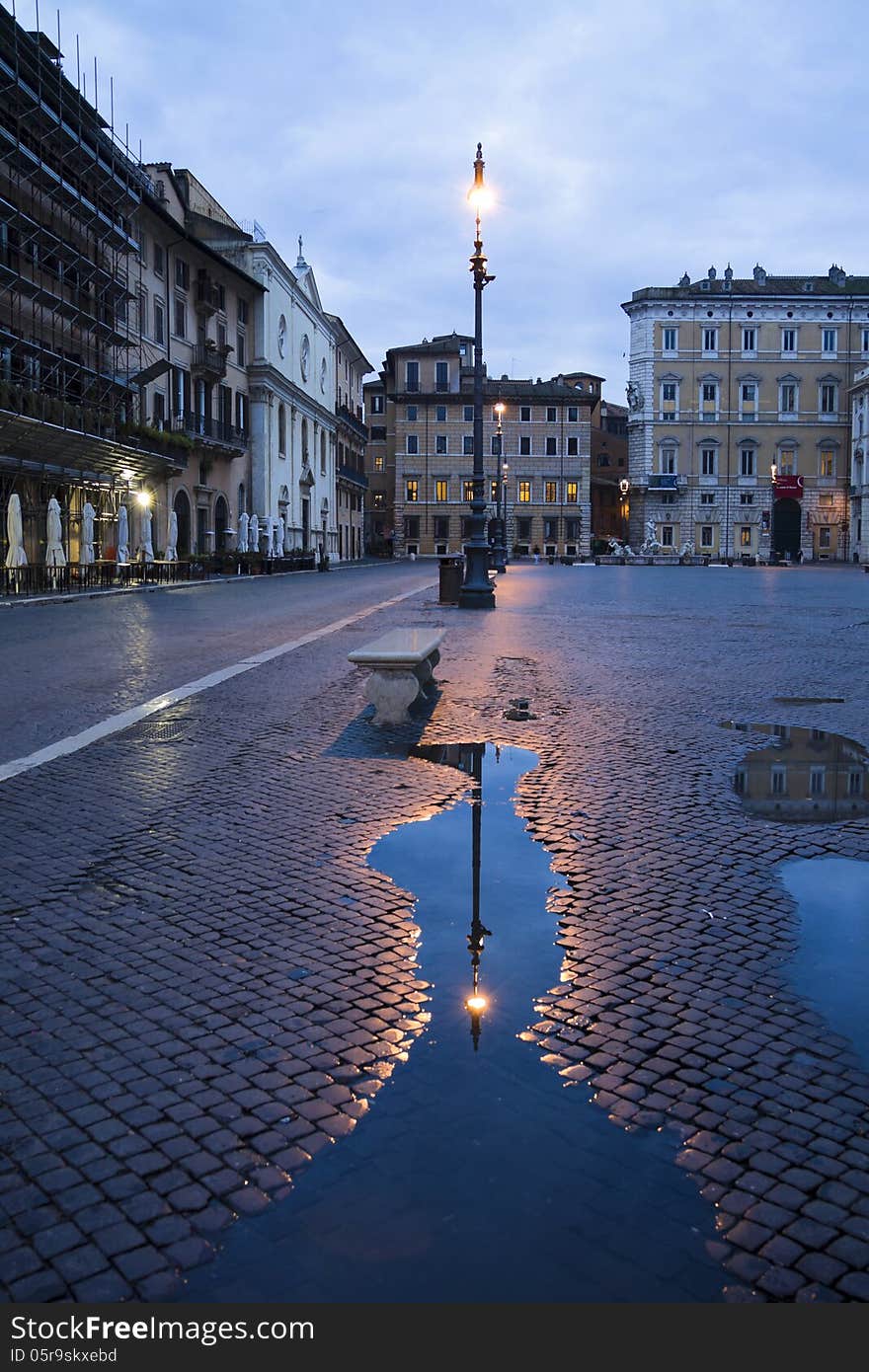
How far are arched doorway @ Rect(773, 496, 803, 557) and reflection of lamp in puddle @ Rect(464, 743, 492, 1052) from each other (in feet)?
281

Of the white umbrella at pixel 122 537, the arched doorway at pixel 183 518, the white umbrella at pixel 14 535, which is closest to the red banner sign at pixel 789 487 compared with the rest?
the arched doorway at pixel 183 518

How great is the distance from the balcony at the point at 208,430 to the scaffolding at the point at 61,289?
4.48 meters

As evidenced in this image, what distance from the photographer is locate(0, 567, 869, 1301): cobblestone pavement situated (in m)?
2.47

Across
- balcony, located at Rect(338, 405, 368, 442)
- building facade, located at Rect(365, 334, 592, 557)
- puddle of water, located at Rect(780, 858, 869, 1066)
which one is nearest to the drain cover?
puddle of water, located at Rect(780, 858, 869, 1066)

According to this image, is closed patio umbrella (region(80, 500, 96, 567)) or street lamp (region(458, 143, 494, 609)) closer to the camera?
street lamp (region(458, 143, 494, 609))

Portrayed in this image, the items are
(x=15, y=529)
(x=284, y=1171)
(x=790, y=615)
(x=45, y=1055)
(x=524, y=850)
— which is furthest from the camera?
(x=15, y=529)

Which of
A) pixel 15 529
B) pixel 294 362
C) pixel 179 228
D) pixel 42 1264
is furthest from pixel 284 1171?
pixel 294 362

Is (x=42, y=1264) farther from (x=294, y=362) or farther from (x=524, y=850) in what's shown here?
(x=294, y=362)

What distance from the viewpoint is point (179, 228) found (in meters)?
43.6

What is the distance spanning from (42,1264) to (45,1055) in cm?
93

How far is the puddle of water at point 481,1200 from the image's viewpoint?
2.22m

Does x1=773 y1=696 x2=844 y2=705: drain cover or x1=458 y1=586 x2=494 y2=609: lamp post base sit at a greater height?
x1=458 y1=586 x2=494 y2=609: lamp post base

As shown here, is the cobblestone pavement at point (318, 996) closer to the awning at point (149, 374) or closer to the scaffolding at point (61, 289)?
the scaffolding at point (61, 289)

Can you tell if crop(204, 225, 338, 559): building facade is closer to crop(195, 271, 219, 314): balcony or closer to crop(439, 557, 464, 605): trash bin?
crop(195, 271, 219, 314): balcony
